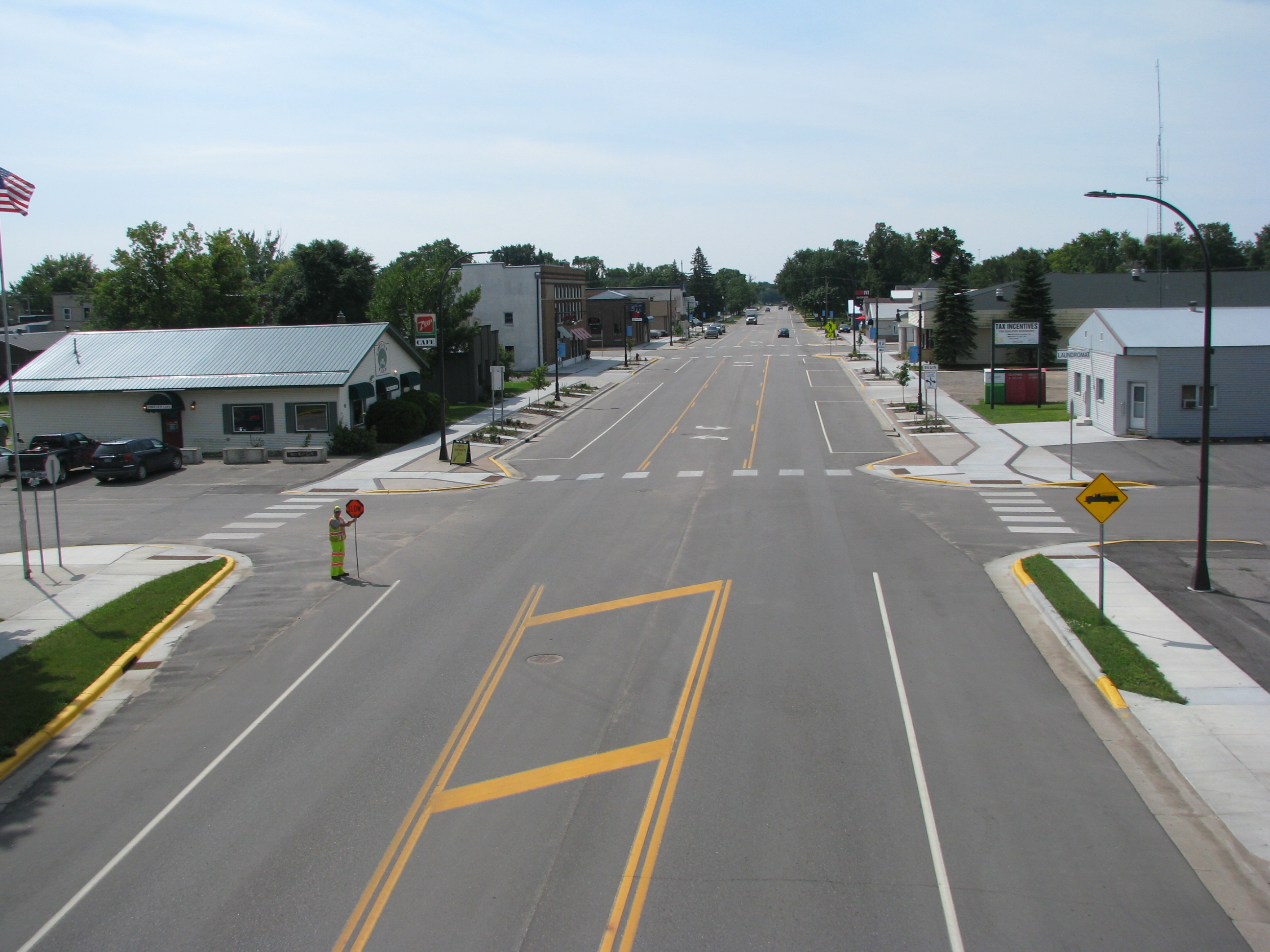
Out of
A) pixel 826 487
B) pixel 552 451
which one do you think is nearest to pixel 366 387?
pixel 552 451

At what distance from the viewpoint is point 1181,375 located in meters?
37.8

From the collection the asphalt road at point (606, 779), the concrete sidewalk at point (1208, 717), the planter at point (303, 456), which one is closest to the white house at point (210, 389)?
the planter at point (303, 456)

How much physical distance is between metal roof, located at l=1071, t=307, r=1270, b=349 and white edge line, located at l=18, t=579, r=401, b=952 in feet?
111

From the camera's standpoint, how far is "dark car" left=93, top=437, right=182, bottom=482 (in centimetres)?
3528

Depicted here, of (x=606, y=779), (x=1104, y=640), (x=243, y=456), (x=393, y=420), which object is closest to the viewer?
(x=606, y=779)

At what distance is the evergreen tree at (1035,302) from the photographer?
220 ft

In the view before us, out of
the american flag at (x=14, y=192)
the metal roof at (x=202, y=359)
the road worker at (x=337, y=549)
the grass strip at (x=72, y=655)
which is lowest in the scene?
the grass strip at (x=72, y=655)

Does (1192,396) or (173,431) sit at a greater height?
(1192,396)

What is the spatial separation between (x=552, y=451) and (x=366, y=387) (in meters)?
9.22

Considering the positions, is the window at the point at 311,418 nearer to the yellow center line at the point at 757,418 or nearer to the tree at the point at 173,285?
the yellow center line at the point at 757,418

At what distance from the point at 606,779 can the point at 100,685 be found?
30.0 ft

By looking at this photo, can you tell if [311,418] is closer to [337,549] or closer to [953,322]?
[337,549]

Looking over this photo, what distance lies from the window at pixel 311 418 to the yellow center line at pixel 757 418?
1771 cm

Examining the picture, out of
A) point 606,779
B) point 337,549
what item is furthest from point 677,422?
point 606,779
